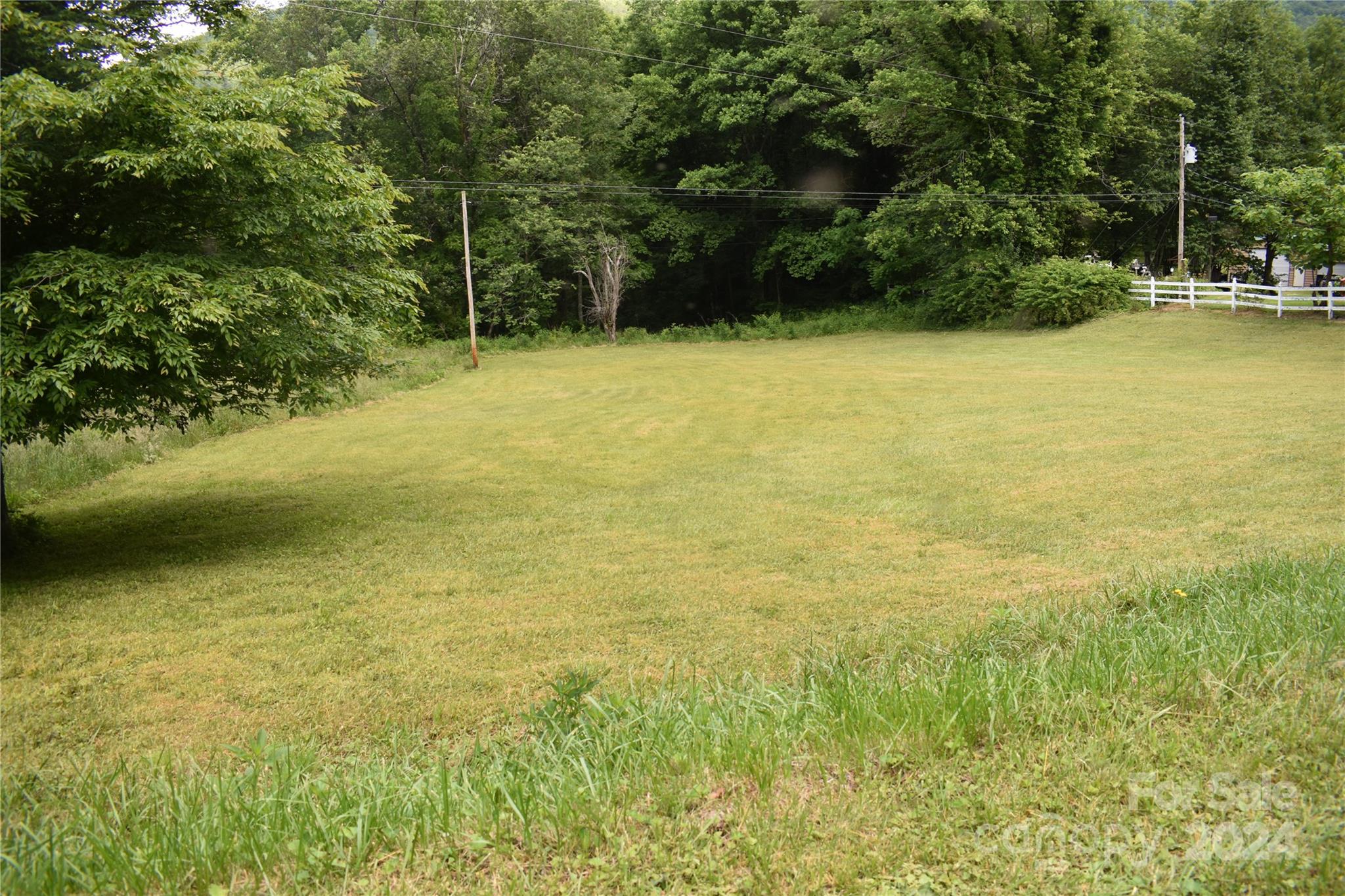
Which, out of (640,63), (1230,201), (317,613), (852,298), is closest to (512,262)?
(640,63)

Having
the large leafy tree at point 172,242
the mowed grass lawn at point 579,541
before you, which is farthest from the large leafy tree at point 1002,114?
the large leafy tree at point 172,242

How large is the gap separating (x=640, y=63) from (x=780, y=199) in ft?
33.5

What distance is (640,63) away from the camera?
161 feet

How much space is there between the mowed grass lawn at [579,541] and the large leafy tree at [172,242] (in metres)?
1.88

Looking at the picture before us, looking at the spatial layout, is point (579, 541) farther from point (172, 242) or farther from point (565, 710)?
point (565, 710)

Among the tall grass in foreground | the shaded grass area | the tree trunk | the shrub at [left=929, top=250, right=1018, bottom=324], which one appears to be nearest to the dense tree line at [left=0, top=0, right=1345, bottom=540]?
the shrub at [left=929, top=250, right=1018, bottom=324]

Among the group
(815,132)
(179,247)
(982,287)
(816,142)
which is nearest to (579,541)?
(179,247)

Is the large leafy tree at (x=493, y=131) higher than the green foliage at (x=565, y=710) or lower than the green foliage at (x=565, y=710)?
higher

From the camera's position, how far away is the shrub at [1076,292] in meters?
35.8

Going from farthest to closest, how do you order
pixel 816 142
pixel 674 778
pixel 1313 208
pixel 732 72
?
pixel 816 142, pixel 732 72, pixel 1313 208, pixel 674 778

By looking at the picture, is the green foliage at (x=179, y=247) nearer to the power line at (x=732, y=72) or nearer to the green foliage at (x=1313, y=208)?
the power line at (x=732, y=72)

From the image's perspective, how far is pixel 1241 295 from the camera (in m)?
32.5

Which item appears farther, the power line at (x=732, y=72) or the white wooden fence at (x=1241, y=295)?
the power line at (x=732, y=72)

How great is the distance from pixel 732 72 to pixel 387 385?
2710 cm
